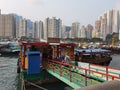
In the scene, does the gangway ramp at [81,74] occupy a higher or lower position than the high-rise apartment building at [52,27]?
lower

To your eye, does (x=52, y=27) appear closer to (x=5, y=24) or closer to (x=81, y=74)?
(x=5, y=24)

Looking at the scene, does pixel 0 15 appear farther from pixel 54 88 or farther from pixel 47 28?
pixel 54 88

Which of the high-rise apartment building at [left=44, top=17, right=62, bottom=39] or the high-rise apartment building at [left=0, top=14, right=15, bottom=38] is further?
the high-rise apartment building at [left=0, top=14, right=15, bottom=38]

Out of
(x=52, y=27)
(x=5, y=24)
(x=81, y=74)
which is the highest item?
(x=5, y=24)

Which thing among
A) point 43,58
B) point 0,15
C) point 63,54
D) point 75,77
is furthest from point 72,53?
point 0,15

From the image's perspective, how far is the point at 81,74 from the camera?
15344 mm

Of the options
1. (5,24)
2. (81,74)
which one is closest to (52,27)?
(5,24)

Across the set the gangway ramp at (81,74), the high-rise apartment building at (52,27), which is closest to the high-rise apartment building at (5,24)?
the high-rise apartment building at (52,27)

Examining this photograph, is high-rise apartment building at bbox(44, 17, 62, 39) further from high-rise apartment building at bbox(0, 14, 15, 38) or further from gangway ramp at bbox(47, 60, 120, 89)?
gangway ramp at bbox(47, 60, 120, 89)

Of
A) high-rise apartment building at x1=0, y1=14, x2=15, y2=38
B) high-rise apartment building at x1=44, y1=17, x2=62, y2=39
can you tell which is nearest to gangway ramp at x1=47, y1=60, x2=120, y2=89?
high-rise apartment building at x1=44, y1=17, x2=62, y2=39

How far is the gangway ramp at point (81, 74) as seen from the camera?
13.1 m

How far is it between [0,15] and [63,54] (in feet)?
580

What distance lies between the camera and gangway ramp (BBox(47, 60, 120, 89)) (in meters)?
13.1

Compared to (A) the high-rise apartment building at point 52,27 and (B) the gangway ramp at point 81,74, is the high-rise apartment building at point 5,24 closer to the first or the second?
(A) the high-rise apartment building at point 52,27
